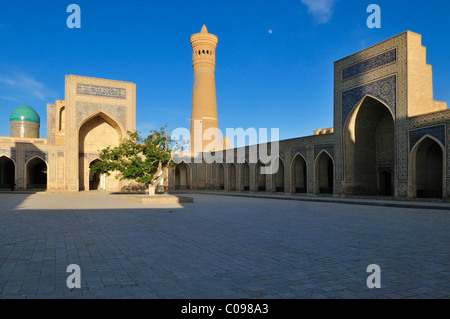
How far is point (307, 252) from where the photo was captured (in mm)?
3865

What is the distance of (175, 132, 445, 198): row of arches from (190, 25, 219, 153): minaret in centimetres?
277

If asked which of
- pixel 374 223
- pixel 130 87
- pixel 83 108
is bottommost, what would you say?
pixel 374 223

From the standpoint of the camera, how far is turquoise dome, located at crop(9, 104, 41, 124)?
32.9 meters

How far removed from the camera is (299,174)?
718 inches

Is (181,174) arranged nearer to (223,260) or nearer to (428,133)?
(428,133)

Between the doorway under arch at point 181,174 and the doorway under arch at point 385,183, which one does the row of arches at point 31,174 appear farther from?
the doorway under arch at point 385,183

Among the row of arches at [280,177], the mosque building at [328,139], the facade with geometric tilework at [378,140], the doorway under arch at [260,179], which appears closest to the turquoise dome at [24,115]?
the mosque building at [328,139]

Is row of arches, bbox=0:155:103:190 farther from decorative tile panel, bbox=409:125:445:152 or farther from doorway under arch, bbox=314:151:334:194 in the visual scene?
decorative tile panel, bbox=409:125:445:152

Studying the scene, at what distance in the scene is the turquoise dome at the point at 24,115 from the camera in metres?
32.9

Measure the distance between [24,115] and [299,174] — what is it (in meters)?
27.8

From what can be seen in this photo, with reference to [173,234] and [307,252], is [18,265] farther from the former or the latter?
[307,252]

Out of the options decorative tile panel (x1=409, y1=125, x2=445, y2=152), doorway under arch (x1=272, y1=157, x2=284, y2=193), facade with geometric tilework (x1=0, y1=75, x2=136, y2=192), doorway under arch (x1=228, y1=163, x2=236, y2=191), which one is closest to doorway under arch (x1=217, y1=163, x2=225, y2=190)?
doorway under arch (x1=228, y1=163, x2=236, y2=191)
